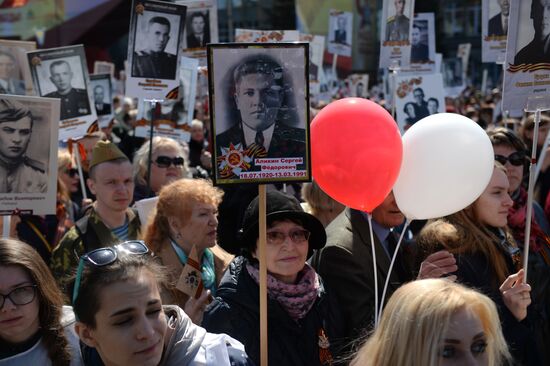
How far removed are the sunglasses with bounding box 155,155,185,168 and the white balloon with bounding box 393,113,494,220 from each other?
2.87 metres

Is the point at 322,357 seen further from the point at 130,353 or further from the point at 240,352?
the point at 130,353

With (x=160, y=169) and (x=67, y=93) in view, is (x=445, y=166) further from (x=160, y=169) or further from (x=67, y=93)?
(x=67, y=93)

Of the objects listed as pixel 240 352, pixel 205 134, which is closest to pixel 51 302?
pixel 240 352

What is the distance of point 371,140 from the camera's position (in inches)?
129

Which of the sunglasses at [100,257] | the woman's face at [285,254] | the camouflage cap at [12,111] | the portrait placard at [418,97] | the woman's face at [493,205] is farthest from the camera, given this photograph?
the portrait placard at [418,97]

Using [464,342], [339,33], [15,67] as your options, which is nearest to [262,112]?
[464,342]

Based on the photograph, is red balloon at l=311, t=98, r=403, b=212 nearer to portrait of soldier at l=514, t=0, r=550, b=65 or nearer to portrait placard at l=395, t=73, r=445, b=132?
portrait of soldier at l=514, t=0, r=550, b=65

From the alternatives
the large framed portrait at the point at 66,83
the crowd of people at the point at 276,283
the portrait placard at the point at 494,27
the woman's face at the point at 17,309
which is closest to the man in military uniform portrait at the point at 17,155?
the crowd of people at the point at 276,283

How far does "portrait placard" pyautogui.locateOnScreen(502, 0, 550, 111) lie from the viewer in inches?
147

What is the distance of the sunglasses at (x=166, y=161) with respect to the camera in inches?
235

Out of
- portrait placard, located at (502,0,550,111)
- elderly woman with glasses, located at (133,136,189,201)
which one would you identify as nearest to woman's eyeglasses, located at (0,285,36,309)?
portrait placard, located at (502,0,550,111)

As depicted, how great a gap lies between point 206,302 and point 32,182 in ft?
3.68

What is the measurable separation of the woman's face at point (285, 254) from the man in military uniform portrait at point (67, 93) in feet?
11.8

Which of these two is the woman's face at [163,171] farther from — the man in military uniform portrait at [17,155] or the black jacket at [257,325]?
the black jacket at [257,325]
